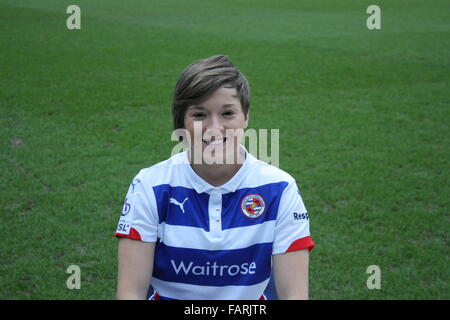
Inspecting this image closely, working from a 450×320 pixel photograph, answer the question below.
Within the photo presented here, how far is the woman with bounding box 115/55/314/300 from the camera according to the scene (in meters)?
2.09

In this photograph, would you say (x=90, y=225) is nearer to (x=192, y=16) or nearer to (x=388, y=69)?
(x=388, y=69)

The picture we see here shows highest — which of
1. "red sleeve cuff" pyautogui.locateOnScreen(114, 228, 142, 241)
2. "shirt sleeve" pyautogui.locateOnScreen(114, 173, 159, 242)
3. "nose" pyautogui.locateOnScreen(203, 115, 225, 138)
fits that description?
"nose" pyautogui.locateOnScreen(203, 115, 225, 138)

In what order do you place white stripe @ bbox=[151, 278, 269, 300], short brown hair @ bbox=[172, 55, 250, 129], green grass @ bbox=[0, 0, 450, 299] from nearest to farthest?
short brown hair @ bbox=[172, 55, 250, 129]
white stripe @ bbox=[151, 278, 269, 300]
green grass @ bbox=[0, 0, 450, 299]

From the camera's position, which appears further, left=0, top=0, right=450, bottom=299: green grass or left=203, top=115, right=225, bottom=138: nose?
left=0, top=0, right=450, bottom=299: green grass

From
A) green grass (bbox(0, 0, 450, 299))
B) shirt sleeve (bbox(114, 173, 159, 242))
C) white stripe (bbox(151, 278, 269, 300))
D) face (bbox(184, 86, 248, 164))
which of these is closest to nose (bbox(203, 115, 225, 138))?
face (bbox(184, 86, 248, 164))

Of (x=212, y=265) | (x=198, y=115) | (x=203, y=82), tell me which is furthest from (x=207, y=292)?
(x=203, y=82)

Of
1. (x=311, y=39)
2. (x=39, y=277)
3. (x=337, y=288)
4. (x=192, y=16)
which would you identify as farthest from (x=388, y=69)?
(x=192, y=16)

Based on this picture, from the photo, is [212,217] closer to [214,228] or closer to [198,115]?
[214,228]

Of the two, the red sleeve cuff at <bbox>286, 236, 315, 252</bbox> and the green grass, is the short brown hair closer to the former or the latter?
the red sleeve cuff at <bbox>286, 236, 315, 252</bbox>

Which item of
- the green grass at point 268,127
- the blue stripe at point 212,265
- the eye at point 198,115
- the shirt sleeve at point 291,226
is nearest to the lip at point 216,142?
the eye at point 198,115

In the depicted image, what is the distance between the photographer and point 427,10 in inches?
886

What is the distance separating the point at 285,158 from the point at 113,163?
7.48 feet

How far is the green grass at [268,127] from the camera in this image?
170 inches

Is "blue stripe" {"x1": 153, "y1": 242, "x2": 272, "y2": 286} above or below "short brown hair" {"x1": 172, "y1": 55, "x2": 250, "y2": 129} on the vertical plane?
below
